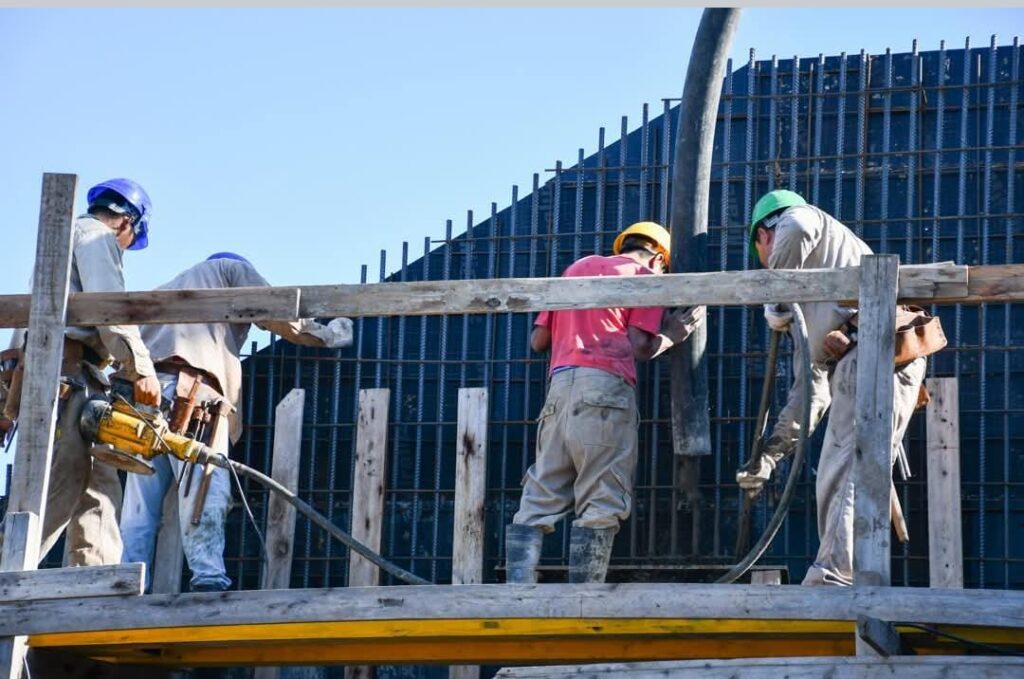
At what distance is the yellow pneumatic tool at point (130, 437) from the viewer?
7.78 meters

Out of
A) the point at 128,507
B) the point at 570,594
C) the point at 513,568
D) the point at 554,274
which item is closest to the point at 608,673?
the point at 570,594

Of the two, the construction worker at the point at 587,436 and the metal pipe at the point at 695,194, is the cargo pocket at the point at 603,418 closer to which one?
the construction worker at the point at 587,436

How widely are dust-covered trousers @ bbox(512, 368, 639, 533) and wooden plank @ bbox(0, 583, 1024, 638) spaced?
1.05m

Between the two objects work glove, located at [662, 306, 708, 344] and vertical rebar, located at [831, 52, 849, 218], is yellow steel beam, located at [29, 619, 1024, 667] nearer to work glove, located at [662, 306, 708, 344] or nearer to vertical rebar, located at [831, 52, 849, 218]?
work glove, located at [662, 306, 708, 344]

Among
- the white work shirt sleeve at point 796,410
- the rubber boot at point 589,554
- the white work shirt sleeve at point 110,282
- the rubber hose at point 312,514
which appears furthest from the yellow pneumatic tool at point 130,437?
the white work shirt sleeve at point 796,410

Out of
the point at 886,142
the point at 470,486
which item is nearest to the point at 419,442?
the point at 470,486

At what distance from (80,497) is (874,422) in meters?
3.68

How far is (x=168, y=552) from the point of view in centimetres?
913

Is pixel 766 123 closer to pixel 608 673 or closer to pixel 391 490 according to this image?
pixel 391 490

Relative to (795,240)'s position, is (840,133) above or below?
above

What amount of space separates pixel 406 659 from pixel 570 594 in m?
1.28

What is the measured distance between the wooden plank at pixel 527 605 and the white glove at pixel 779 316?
1911mm

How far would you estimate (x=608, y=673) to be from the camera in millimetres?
6570

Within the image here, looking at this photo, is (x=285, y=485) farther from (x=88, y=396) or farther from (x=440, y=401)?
(x=88, y=396)
